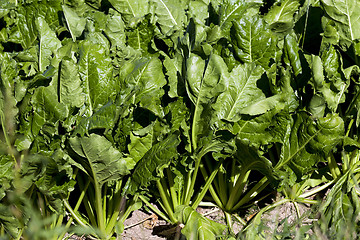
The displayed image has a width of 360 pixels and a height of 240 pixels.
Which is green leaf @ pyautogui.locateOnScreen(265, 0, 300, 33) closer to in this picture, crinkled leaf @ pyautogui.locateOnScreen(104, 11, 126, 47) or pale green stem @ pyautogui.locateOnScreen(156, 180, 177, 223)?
crinkled leaf @ pyautogui.locateOnScreen(104, 11, 126, 47)

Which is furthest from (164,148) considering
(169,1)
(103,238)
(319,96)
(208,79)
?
(169,1)

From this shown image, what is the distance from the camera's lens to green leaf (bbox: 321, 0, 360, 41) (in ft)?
10.3

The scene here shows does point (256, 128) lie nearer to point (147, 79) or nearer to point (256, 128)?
point (256, 128)

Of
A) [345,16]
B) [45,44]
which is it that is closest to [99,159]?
[45,44]

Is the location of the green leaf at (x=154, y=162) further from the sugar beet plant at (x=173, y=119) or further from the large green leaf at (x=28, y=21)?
the large green leaf at (x=28, y=21)

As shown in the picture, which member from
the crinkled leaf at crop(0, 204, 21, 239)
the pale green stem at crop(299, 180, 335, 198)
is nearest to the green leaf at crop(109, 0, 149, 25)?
the crinkled leaf at crop(0, 204, 21, 239)

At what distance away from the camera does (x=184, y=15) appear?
11.0 ft

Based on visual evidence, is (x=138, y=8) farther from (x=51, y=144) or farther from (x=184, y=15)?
(x=51, y=144)

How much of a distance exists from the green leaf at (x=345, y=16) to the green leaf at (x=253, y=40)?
0.54 m

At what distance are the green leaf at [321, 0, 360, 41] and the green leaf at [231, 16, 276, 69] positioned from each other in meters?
0.54

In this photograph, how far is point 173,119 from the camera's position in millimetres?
2668

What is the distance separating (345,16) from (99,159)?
1932mm

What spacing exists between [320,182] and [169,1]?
164 centimetres

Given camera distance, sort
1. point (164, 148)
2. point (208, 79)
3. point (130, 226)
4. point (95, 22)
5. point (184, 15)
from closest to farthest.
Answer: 1. point (164, 148)
2. point (208, 79)
3. point (130, 226)
4. point (95, 22)
5. point (184, 15)
